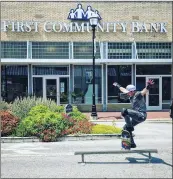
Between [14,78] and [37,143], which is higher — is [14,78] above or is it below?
above

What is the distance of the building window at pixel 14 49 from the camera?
78.4 ft

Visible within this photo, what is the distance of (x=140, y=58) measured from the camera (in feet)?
81.0

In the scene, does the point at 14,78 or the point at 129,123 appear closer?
the point at 129,123

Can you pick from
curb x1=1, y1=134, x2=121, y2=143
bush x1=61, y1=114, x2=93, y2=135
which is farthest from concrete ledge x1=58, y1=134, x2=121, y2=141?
bush x1=61, y1=114, x2=93, y2=135

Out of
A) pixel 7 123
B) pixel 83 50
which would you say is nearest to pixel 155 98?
pixel 83 50

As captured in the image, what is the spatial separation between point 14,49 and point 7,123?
1270 centimetres

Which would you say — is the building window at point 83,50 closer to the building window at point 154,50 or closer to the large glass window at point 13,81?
the building window at point 154,50

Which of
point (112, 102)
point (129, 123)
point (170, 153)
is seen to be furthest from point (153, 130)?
point (112, 102)

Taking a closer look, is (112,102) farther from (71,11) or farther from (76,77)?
(71,11)

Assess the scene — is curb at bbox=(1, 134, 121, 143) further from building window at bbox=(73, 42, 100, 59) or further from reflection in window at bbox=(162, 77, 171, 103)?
reflection in window at bbox=(162, 77, 171, 103)

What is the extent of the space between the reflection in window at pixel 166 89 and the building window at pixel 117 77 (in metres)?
2.54

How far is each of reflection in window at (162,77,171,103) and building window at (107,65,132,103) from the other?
2.54 m

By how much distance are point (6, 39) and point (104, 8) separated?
7.26m

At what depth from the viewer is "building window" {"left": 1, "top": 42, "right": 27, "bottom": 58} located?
78.4 feet
